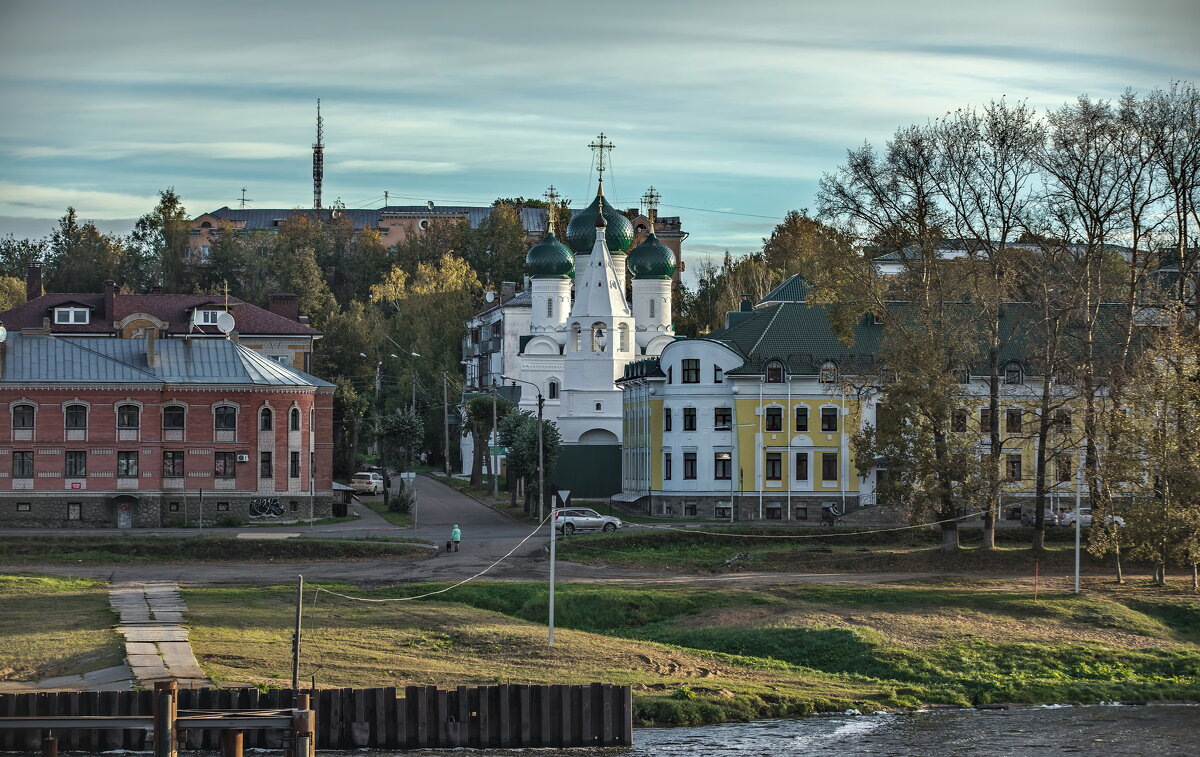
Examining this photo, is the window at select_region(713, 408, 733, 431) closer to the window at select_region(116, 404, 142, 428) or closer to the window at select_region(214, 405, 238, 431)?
the window at select_region(214, 405, 238, 431)

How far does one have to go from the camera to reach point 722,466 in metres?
75.4

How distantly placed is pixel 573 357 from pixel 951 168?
34171 mm

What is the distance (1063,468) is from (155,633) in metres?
39.9

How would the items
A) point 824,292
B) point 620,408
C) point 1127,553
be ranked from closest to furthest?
point 1127,553, point 824,292, point 620,408

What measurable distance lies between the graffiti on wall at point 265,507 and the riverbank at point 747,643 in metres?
21.1

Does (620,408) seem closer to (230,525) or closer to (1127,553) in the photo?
(230,525)

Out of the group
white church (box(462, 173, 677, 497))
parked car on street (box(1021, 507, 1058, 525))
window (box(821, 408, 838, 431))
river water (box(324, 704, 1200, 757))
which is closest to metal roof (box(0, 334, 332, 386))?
white church (box(462, 173, 677, 497))

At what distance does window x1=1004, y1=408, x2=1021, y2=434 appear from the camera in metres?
72.1

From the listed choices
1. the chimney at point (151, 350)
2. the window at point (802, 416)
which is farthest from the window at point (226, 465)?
the window at point (802, 416)

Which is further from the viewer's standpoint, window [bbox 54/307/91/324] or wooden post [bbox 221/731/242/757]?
window [bbox 54/307/91/324]

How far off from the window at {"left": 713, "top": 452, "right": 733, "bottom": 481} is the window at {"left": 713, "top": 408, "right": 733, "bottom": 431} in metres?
1.24

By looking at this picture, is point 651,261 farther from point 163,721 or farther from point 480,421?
point 163,721

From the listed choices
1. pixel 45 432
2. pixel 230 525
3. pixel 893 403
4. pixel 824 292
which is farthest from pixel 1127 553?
pixel 45 432

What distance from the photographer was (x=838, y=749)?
108 ft
